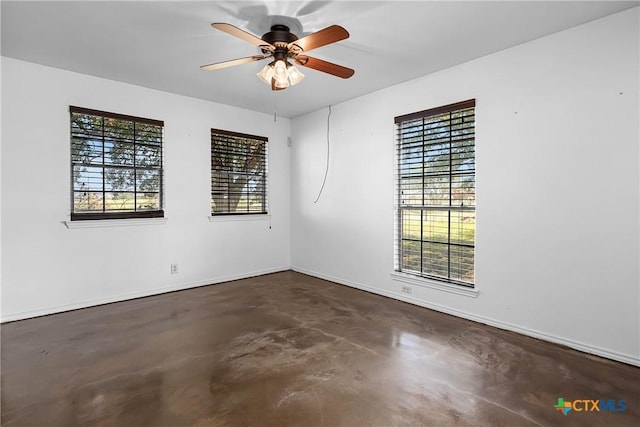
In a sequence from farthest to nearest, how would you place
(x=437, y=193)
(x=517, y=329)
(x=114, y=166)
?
→ (x=114, y=166)
(x=437, y=193)
(x=517, y=329)

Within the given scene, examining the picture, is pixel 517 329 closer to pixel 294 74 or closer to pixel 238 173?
pixel 294 74

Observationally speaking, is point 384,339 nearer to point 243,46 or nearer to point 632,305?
point 632,305

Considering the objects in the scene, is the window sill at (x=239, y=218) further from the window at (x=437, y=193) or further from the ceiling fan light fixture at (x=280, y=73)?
the ceiling fan light fixture at (x=280, y=73)

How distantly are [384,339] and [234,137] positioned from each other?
145 inches

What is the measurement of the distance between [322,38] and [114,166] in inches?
121

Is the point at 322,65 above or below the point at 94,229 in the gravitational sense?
above

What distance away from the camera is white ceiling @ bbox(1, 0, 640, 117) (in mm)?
2504

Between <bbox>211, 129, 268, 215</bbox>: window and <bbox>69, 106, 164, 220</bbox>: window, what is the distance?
80cm

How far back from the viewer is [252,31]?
2863 mm

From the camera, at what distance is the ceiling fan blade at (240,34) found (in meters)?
2.16

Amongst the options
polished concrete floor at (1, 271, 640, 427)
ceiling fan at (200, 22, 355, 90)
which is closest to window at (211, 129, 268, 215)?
polished concrete floor at (1, 271, 640, 427)

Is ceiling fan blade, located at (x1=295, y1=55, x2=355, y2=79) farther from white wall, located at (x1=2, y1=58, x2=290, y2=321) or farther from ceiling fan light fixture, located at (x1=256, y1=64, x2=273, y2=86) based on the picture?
white wall, located at (x1=2, y1=58, x2=290, y2=321)

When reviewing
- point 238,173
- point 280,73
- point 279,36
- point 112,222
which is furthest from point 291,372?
point 238,173

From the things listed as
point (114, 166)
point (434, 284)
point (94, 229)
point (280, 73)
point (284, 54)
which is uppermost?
point (284, 54)
